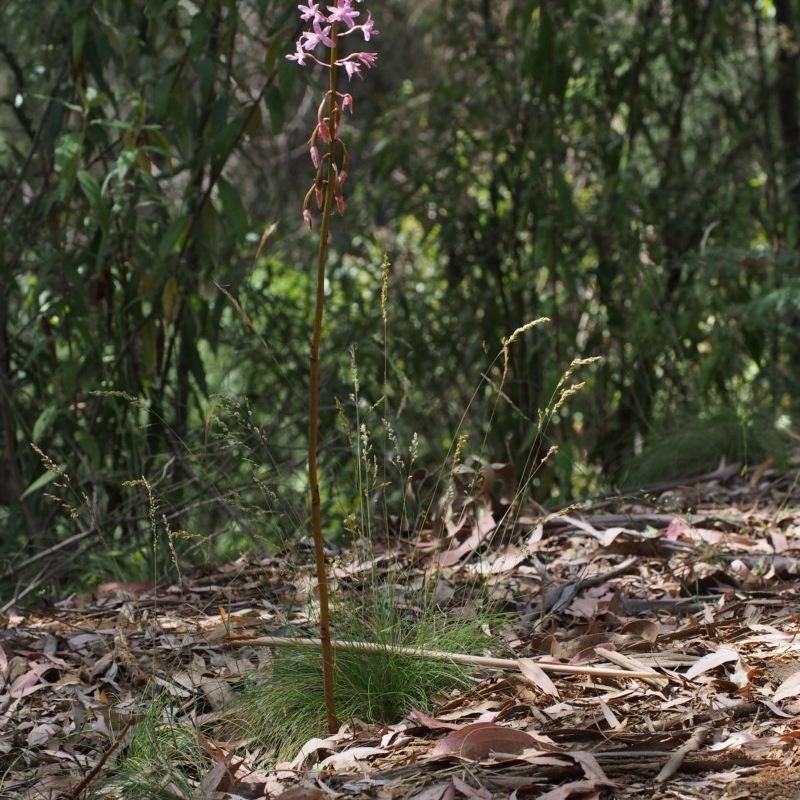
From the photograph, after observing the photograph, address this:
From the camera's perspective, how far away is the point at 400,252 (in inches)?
269

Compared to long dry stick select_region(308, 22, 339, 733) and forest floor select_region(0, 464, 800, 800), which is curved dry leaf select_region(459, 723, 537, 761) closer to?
forest floor select_region(0, 464, 800, 800)

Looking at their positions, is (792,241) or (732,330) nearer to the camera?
(732,330)

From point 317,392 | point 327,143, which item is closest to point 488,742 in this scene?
point 317,392

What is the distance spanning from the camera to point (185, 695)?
8.52 ft

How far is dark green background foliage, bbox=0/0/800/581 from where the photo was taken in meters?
4.16

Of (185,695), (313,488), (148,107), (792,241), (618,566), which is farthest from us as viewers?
(792,241)

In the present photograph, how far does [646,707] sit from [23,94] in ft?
10.5

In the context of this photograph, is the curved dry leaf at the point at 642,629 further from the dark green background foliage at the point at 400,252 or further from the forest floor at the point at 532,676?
the dark green background foliage at the point at 400,252

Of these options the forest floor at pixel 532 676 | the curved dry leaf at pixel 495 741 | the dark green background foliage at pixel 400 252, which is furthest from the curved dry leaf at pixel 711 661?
the dark green background foliage at pixel 400 252

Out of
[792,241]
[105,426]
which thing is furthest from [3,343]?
[792,241]

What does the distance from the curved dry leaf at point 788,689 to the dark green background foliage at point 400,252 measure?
1.72m

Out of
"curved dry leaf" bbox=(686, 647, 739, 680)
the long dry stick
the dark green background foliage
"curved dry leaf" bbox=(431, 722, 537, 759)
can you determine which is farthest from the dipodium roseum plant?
the dark green background foliage

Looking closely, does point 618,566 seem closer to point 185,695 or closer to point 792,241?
point 185,695

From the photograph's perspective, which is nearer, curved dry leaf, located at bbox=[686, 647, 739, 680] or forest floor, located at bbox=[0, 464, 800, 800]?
forest floor, located at bbox=[0, 464, 800, 800]
